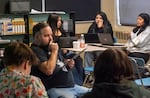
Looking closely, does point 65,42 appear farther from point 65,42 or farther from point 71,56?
point 71,56

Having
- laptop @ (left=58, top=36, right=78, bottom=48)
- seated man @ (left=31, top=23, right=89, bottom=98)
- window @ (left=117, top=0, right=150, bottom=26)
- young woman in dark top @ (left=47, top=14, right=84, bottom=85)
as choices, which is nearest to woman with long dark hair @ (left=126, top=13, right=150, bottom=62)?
window @ (left=117, top=0, right=150, bottom=26)

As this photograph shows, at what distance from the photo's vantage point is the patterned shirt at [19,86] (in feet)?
7.72

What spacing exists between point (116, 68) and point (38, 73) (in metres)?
1.44

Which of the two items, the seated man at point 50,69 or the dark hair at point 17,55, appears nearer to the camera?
the dark hair at point 17,55

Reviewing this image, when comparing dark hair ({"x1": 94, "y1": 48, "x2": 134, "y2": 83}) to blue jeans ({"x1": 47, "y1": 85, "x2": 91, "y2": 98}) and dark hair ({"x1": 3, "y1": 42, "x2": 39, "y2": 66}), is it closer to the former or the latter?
dark hair ({"x1": 3, "y1": 42, "x2": 39, "y2": 66})

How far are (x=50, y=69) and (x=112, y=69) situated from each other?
133 cm

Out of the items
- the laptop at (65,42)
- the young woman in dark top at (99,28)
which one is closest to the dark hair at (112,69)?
the laptop at (65,42)

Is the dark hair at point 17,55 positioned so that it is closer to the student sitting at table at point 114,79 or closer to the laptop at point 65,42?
the student sitting at table at point 114,79

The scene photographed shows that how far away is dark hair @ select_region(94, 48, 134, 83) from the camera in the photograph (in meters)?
2.02

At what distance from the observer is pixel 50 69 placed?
3.27m

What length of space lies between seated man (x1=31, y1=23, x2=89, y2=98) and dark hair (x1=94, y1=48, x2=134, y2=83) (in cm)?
126

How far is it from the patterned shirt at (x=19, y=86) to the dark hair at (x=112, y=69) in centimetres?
50

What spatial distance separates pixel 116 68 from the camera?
202 cm

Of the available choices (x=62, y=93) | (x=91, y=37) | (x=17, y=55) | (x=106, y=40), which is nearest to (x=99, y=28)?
(x=91, y=37)
